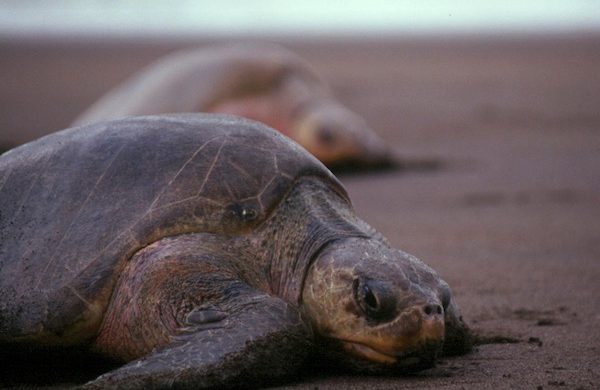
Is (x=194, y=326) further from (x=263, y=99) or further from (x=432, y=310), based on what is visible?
(x=263, y=99)

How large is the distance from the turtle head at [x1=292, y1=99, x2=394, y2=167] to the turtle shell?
15.7ft

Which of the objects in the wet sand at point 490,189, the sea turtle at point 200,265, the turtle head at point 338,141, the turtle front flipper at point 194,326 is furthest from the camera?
the turtle head at point 338,141

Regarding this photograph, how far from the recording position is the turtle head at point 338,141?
8.30 meters

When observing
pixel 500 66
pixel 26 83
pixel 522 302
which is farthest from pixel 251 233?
pixel 500 66

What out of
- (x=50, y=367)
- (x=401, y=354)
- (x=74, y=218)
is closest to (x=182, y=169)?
(x=74, y=218)

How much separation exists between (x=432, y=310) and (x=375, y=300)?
159mm

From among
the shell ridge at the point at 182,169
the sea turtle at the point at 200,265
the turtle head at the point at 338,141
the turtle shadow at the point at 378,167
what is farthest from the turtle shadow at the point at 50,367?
the turtle shadow at the point at 378,167

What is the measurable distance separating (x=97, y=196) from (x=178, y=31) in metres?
37.8

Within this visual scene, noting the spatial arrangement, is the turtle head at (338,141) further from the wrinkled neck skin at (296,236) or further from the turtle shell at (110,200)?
the wrinkled neck skin at (296,236)

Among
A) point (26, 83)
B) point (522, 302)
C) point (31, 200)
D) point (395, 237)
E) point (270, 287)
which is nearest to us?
point (270, 287)

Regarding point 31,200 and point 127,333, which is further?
point 31,200

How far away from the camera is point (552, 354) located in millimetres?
3213

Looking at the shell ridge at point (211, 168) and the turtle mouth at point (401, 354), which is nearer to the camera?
the turtle mouth at point (401, 354)

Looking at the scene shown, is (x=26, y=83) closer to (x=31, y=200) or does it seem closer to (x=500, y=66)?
(x=500, y=66)
